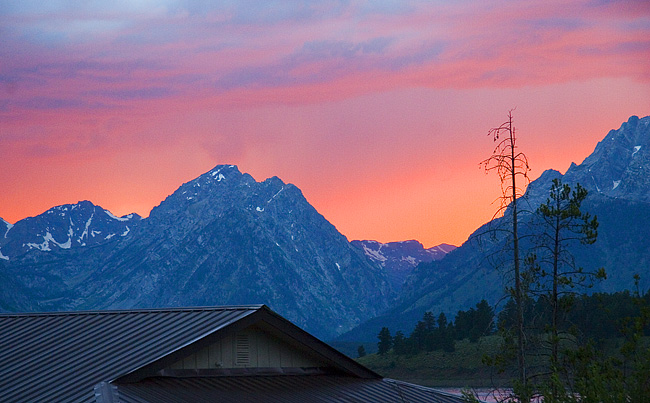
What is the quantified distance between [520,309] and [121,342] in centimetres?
1126

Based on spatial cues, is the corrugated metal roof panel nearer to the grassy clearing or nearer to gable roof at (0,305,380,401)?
gable roof at (0,305,380,401)

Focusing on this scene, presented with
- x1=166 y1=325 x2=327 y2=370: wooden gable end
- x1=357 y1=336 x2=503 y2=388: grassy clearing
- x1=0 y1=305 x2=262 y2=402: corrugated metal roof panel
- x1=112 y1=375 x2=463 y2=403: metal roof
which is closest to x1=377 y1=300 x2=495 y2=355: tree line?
x1=357 y1=336 x2=503 y2=388: grassy clearing

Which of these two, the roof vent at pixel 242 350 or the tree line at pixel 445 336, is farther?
the tree line at pixel 445 336

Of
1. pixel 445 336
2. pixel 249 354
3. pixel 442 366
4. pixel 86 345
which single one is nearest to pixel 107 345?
pixel 86 345

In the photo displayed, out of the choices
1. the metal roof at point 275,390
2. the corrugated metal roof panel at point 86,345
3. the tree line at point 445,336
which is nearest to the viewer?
the metal roof at point 275,390

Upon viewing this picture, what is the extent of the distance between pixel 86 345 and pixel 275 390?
490 centimetres

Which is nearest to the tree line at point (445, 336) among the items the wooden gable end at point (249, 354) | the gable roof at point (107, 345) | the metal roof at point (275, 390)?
the metal roof at point (275, 390)

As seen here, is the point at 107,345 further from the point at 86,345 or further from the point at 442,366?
the point at 442,366

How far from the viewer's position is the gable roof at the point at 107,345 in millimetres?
19641

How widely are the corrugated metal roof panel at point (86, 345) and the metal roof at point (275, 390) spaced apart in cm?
75

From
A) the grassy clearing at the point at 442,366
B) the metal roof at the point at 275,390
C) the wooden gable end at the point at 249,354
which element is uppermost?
the grassy clearing at the point at 442,366

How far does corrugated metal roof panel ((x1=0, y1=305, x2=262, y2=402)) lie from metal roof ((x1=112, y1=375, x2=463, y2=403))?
2.46 feet

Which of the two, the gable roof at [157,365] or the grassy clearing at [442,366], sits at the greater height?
the grassy clearing at [442,366]

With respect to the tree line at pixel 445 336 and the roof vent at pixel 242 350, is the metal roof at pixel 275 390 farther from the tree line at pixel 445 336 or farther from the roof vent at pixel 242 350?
the tree line at pixel 445 336
